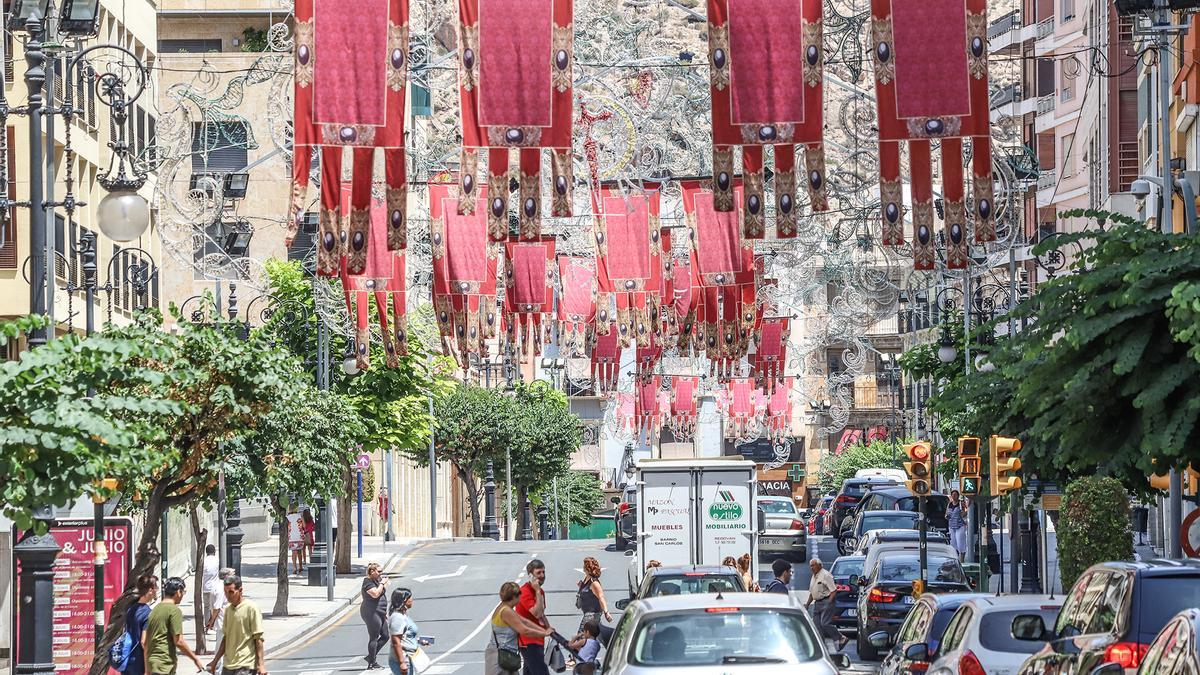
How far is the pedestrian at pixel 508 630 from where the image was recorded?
19469 millimetres

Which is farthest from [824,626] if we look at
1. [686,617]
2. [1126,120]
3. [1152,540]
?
[1126,120]

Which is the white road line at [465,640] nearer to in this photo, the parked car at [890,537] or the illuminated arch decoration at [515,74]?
the parked car at [890,537]

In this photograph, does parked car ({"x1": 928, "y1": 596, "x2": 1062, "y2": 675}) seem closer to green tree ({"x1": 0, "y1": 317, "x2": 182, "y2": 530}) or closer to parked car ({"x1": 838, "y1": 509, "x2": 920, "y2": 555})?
green tree ({"x1": 0, "y1": 317, "x2": 182, "y2": 530})

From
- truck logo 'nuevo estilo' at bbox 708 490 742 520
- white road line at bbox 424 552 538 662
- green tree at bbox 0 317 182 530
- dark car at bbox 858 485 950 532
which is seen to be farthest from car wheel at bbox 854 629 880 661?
dark car at bbox 858 485 950 532

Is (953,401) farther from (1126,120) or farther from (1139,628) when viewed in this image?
(1126,120)

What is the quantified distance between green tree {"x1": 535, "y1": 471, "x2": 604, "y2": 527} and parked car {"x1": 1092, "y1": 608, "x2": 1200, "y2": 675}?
334ft

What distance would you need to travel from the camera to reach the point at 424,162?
33438mm

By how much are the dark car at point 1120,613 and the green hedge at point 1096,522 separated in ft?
44.3

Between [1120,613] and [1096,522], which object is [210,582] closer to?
[1096,522]

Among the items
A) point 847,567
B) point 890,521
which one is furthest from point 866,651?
point 890,521

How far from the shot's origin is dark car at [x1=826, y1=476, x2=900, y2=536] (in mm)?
62688

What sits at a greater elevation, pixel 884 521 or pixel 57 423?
pixel 57 423

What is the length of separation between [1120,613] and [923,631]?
20.9 ft

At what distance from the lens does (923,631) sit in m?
20.4
